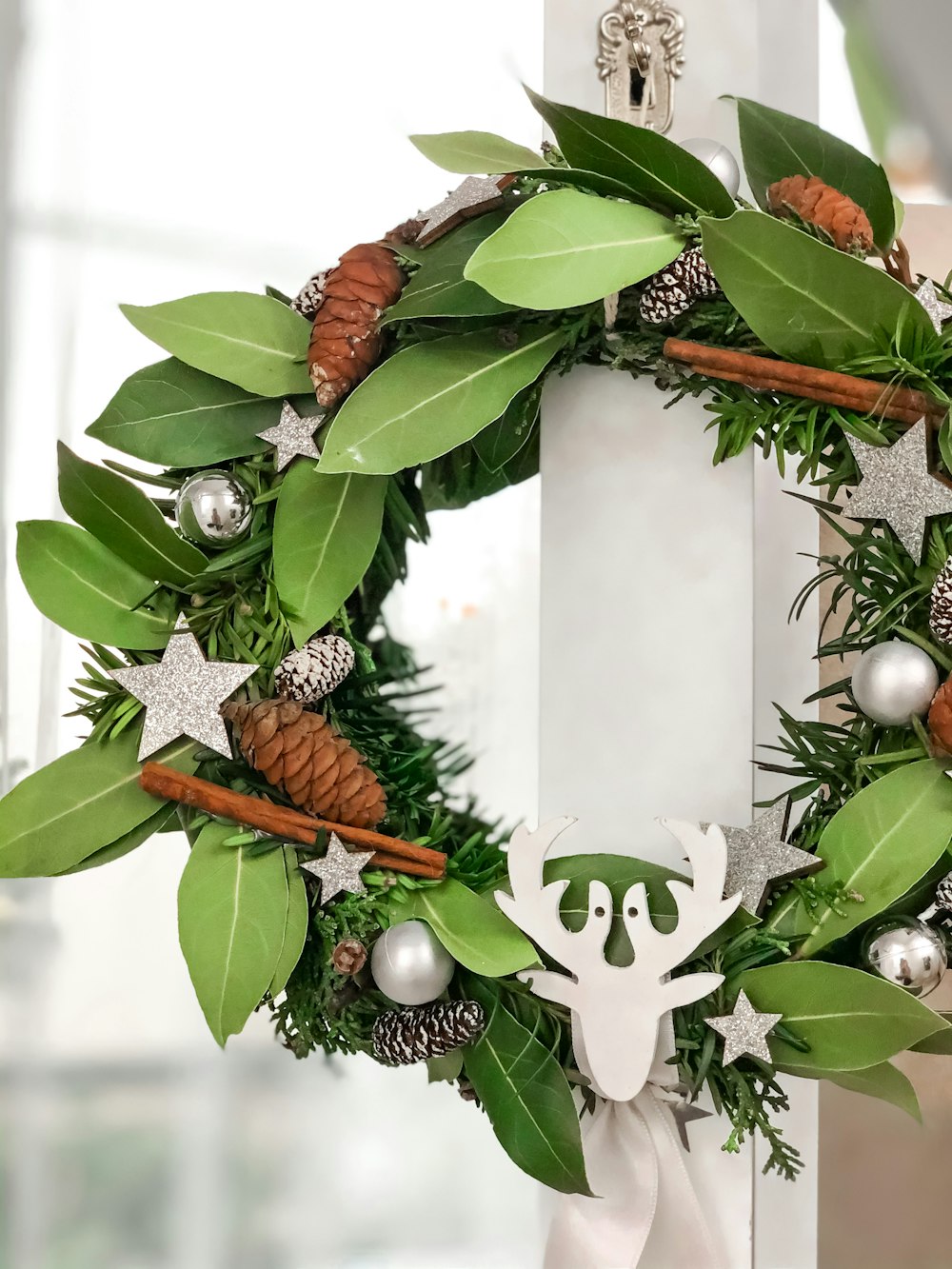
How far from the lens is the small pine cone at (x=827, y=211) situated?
64cm

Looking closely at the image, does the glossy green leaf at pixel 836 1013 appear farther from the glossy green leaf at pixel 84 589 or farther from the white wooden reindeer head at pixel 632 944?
the glossy green leaf at pixel 84 589

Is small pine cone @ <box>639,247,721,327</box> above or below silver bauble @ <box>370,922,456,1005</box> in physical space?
above

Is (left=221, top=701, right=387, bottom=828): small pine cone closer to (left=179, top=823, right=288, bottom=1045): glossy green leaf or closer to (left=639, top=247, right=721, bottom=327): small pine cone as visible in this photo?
(left=179, top=823, right=288, bottom=1045): glossy green leaf

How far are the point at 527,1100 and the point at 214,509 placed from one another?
394 mm

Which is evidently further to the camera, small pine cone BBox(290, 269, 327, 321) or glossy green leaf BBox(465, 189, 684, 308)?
small pine cone BBox(290, 269, 327, 321)

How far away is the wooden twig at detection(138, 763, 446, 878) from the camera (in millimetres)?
640

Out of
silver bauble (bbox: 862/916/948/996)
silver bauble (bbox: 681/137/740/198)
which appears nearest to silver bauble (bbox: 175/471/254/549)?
silver bauble (bbox: 681/137/740/198)

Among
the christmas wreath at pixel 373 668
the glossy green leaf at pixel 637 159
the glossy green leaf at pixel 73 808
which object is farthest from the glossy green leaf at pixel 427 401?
the glossy green leaf at pixel 73 808

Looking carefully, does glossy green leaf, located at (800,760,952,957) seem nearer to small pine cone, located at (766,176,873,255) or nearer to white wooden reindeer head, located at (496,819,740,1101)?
white wooden reindeer head, located at (496,819,740,1101)

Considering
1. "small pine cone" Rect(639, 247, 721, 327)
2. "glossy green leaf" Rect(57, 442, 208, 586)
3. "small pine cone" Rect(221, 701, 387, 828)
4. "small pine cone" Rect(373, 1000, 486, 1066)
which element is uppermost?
"small pine cone" Rect(639, 247, 721, 327)

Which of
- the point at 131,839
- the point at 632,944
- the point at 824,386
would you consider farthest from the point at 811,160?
the point at 131,839

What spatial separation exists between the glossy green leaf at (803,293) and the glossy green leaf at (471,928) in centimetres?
37

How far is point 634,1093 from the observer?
2.02ft

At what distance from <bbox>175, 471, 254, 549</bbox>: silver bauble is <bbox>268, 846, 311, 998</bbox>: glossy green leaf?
0.64 feet
